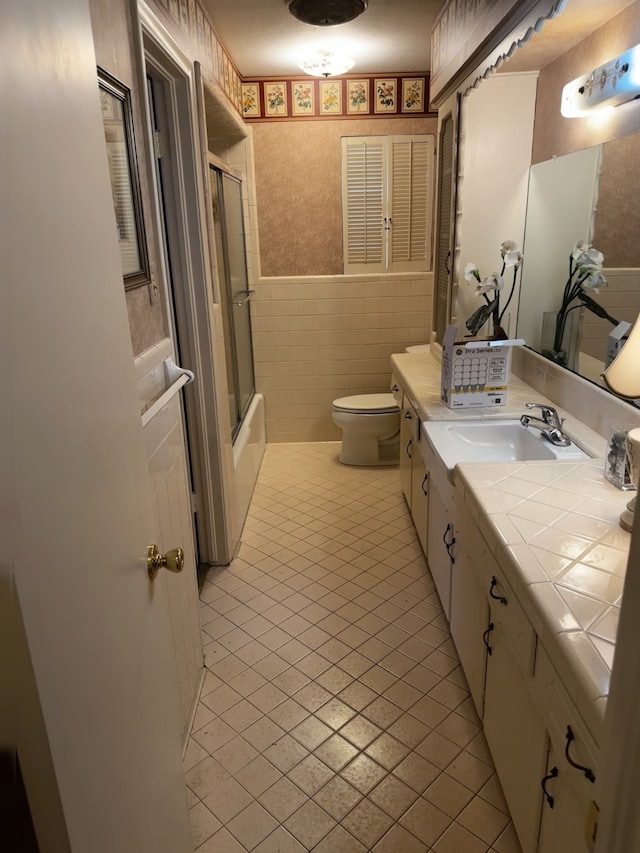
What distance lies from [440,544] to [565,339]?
0.95 meters

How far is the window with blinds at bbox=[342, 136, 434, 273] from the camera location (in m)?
3.86

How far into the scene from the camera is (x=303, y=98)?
12.4ft

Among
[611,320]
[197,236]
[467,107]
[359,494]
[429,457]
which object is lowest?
[359,494]

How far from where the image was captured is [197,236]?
2.33 metres

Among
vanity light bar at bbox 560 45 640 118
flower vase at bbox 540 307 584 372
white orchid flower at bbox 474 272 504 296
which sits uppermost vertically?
vanity light bar at bbox 560 45 640 118

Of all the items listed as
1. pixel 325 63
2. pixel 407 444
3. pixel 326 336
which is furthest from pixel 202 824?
pixel 325 63

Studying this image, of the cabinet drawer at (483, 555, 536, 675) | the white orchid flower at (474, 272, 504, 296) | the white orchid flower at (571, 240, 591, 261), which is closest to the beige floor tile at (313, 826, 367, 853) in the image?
the cabinet drawer at (483, 555, 536, 675)

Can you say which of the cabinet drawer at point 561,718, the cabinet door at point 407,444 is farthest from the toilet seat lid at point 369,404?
the cabinet drawer at point 561,718

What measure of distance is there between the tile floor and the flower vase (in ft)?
3.74

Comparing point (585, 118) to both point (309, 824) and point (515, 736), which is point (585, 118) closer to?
point (515, 736)

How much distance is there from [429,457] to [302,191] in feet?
8.08

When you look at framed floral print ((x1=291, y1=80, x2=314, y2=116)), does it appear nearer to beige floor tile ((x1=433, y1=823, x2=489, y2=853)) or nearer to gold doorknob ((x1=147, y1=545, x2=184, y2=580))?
gold doorknob ((x1=147, y1=545, x2=184, y2=580))

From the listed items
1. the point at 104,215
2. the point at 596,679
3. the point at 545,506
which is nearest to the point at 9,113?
the point at 104,215

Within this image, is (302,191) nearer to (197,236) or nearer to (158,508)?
(197,236)
